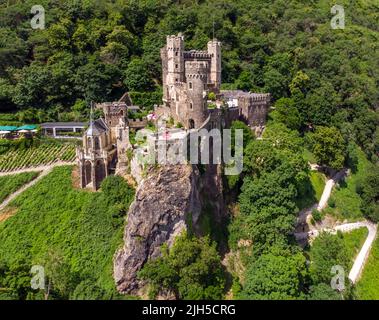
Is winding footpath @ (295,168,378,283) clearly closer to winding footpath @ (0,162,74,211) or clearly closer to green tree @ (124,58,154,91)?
winding footpath @ (0,162,74,211)

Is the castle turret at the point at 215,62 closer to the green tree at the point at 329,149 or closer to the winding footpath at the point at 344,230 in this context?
the green tree at the point at 329,149

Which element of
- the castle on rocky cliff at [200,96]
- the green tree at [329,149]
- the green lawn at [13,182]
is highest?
the castle on rocky cliff at [200,96]

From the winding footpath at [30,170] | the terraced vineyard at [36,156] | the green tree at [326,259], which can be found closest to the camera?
the green tree at [326,259]

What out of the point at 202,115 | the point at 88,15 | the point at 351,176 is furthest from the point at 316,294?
the point at 88,15

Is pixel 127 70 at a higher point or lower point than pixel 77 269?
higher

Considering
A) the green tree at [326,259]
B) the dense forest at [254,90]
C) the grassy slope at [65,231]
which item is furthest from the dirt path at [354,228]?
the grassy slope at [65,231]

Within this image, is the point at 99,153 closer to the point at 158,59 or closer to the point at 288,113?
the point at 158,59

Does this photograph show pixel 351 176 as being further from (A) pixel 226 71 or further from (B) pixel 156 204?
(B) pixel 156 204
